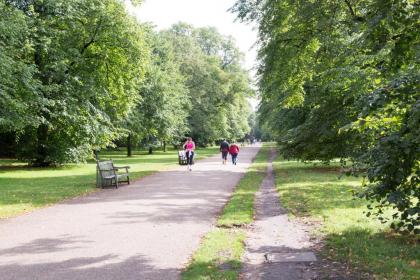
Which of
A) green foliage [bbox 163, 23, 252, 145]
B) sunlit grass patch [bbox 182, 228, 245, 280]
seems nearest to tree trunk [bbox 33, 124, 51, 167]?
sunlit grass patch [bbox 182, 228, 245, 280]

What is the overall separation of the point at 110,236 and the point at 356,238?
171 inches

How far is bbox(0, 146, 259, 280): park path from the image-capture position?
20.4 feet

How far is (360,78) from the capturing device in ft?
29.5

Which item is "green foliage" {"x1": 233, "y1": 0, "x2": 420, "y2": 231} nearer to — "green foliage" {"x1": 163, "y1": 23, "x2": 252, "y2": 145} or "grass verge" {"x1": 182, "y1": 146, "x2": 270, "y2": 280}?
"grass verge" {"x1": 182, "y1": 146, "x2": 270, "y2": 280}

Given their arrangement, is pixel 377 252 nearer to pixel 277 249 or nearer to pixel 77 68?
pixel 277 249

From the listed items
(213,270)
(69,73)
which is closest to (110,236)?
(213,270)

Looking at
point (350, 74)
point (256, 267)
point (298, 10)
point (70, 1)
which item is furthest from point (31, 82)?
point (256, 267)

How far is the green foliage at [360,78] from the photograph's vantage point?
18.4 feet

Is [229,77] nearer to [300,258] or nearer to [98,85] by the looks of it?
[98,85]

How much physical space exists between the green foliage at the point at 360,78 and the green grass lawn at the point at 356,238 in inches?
17.9

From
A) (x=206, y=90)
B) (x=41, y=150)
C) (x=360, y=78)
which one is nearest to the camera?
(x=360, y=78)

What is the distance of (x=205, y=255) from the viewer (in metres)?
6.88

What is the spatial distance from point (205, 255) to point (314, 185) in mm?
9937

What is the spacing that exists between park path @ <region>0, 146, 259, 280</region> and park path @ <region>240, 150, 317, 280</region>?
98cm
